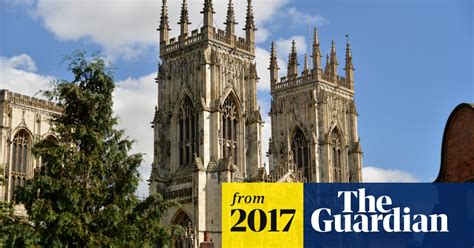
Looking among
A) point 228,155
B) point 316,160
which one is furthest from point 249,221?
point 316,160

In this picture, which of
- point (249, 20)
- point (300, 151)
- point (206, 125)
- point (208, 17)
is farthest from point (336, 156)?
point (208, 17)

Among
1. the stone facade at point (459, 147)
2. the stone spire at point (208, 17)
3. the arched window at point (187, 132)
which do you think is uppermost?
the stone spire at point (208, 17)

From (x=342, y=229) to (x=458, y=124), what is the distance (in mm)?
4584

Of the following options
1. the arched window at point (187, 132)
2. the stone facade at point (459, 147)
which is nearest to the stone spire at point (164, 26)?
the arched window at point (187, 132)

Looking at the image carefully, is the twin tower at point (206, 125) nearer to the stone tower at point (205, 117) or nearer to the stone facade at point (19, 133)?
the stone tower at point (205, 117)

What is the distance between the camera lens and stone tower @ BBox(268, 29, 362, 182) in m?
64.9

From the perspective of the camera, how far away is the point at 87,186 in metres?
25.8

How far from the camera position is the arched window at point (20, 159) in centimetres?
4934

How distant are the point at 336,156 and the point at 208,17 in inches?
699

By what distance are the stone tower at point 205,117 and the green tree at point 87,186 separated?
24592mm

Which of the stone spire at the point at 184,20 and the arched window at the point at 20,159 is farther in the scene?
the stone spire at the point at 184,20

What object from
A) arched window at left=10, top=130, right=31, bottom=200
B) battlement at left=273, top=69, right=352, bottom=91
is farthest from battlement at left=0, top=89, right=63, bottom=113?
battlement at left=273, top=69, right=352, bottom=91

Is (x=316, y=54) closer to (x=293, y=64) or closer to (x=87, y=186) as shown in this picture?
(x=293, y=64)

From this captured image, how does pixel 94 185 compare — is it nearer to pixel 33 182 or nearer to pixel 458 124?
pixel 33 182
